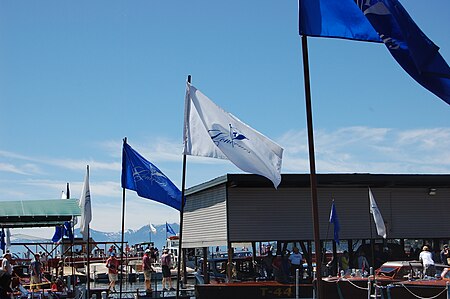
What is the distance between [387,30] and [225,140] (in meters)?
4.60

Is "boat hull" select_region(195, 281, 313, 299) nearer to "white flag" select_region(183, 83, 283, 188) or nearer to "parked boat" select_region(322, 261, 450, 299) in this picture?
"parked boat" select_region(322, 261, 450, 299)

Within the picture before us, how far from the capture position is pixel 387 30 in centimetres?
958

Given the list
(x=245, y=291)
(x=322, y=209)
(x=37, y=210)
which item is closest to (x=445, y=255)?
(x=322, y=209)

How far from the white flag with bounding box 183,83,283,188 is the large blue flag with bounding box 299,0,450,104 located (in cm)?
286

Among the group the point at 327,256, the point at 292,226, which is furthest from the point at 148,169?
the point at 327,256

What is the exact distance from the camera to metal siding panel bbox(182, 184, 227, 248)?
29.5 meters

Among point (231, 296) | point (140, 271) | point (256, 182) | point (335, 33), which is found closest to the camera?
point (335, 33)

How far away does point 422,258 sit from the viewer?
21500mm

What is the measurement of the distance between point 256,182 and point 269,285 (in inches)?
232

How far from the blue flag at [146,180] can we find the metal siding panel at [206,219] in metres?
10.4

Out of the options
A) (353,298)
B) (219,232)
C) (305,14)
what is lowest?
(353,298)

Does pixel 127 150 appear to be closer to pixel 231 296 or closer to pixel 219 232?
pixel 231 296

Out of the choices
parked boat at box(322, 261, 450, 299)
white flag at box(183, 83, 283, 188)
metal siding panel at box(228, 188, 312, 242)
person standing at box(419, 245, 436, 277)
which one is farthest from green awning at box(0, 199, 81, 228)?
person standing at box(419, 245, 436, 277)

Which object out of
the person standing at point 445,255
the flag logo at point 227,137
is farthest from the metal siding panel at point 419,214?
the flag logo at point 227,137
